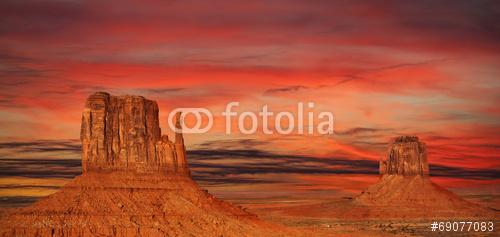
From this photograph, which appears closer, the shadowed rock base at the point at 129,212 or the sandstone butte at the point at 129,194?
the shadowed rock base at the point at 129,212

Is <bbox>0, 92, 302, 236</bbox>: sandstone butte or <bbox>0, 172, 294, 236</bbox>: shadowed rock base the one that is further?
<bbox>0, 92, 302, 236</bbox>: sandstone butte

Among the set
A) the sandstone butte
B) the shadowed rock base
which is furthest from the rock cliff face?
the shadowed rock base

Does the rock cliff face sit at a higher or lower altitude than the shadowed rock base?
higher

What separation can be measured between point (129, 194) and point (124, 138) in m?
11.0

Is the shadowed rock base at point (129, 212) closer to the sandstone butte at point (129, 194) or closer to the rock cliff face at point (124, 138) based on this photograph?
the sandstone butte at point (129, 194)

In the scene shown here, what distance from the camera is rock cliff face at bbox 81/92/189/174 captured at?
5413 inches

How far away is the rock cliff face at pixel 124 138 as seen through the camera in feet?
451

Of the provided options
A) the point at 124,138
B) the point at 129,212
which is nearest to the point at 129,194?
the point at 129,212

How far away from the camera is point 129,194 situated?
13312cm

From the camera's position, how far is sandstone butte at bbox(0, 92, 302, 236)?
123250mm

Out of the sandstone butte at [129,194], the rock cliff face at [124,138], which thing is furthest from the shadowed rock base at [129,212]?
the rock cliff face at [124,138]

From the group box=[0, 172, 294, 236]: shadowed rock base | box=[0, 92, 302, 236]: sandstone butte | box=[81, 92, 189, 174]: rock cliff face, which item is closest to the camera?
box=[0, 172, 294, 236]: shadowed rock base

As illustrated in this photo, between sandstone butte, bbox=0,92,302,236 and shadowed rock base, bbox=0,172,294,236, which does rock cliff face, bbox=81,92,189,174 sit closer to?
sandstone butte, bbox=0,92,302,236

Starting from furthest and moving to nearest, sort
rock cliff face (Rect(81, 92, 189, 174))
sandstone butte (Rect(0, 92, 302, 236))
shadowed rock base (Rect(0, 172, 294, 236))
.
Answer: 1. rock cliff face (Rect(81, 92, 189, 174))
2. sandstone butte (Rect(0, 92, 302, 236))
3. shadowed rock base (Rect(0, 172, 294, 236))
